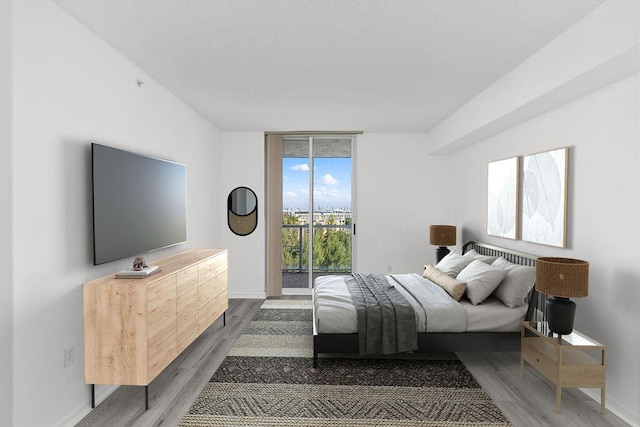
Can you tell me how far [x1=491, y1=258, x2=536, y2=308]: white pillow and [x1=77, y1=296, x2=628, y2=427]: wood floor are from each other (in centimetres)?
58

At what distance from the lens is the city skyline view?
6047 mm

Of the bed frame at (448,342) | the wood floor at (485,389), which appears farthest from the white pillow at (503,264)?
the wood floor at (485,389)

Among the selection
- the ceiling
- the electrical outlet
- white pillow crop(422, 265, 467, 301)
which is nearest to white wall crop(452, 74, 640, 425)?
the ceiling

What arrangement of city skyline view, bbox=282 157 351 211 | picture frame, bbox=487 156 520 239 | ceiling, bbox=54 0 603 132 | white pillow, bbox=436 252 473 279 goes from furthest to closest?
1. city skyline view, bbox=282 157 351 211
2. white pillow, bbox=436 252 473 279
3. picture frame, bbox=487 156 520 239
4. ceiling, bbox=54 0 603 132

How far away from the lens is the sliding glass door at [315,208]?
Result: 603 centimetres

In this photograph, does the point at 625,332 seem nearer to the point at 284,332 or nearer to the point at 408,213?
→ the point at 284,332

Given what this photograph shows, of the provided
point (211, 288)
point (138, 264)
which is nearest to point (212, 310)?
point (211, 288)

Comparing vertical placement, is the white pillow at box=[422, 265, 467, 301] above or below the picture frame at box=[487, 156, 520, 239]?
below

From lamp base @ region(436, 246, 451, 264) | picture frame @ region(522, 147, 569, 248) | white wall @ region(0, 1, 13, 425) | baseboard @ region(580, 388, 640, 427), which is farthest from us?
lamp base @ region(436, 246, 451, 264)

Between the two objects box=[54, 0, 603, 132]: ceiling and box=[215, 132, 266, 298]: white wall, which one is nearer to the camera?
box=[54, 0, 603, 132]: ceiling

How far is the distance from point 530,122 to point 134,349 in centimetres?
396

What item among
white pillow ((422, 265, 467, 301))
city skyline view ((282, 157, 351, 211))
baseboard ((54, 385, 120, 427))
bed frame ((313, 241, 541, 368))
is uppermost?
city skyline view ((282, 157, 351, 211))

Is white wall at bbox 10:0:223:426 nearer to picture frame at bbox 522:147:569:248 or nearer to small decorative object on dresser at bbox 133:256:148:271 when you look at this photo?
small decorative object on dresser at bbox 133:256:148:271

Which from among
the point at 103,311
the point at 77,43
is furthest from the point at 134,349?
the point at 77,43
